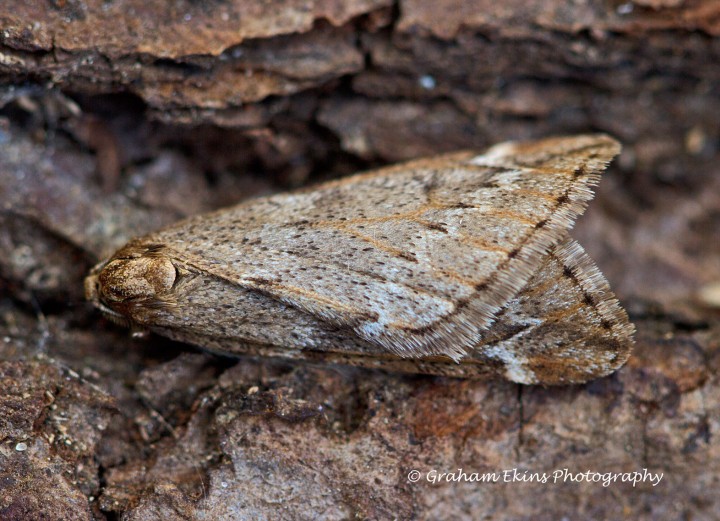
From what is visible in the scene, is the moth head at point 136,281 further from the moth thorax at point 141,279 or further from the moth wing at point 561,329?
the moth wing at point 561,329

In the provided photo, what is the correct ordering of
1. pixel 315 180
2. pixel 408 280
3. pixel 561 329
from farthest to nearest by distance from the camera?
pixel 315 180 → pixel 561 329 → pixel 408 280

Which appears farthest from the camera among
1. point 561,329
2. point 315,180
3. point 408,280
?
point 315,180

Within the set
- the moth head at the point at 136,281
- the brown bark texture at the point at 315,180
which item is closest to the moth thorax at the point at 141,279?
the moth head at the point at 136,281

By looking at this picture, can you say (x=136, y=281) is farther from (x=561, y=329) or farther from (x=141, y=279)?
(x=561, y=329)

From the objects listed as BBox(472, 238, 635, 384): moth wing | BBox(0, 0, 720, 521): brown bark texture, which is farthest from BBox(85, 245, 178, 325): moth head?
BBox(472, 238, 635, 384): moth wing

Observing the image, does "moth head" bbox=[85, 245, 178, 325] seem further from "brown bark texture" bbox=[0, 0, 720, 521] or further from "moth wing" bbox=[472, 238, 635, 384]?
"moth wing" bbox=[472, 238, 635, 384]

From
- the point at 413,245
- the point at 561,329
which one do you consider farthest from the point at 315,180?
the point at 561,329

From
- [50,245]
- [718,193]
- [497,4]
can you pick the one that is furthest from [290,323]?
[718,193]

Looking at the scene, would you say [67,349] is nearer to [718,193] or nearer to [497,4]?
[497,4]
